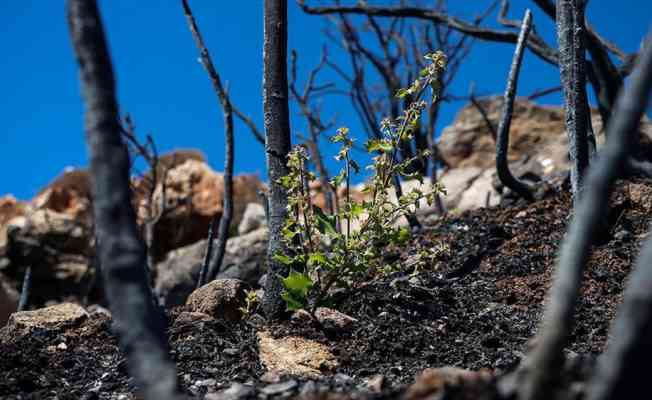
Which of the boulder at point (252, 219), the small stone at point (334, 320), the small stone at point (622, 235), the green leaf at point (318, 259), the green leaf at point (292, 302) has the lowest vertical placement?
the small stone at point (334, 320)

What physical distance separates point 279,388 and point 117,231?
1.20 meters

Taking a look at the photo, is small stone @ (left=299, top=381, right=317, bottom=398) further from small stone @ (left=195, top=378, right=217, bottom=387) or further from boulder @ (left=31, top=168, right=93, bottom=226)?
boulder @ (left=31, top=168, right=93, bottom=226)

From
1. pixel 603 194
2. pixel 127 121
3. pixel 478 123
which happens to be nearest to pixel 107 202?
pixel 603 194

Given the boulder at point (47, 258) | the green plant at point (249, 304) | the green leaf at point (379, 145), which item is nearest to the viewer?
the green leaf at point (379, 145)

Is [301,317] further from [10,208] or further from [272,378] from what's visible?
[10,208]

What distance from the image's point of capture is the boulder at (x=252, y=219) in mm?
15180

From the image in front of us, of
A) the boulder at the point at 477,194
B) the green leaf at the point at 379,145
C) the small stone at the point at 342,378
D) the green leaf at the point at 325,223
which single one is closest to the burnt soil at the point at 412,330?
the small stone at the point at 342,378

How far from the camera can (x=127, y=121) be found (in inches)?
340

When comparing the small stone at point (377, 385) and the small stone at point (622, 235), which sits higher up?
the small stone at point (622, 235)

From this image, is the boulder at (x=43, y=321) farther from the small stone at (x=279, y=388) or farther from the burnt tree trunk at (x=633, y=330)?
the burnt tree trunk at (x=633, y=330)

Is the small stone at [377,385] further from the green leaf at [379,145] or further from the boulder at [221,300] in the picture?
the boulder at [221,300]

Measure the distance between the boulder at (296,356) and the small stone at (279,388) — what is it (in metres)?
0.83

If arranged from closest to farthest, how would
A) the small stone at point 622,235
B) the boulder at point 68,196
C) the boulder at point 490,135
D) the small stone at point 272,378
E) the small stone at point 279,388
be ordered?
the small stone at point 279,388 → the small stone at point 272,378 → the small stone at point 622,235 → the boulder at point 490,135 → the boulder at point 68,196

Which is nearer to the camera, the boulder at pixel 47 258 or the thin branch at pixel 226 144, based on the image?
the thin branch at pixel 226 144
